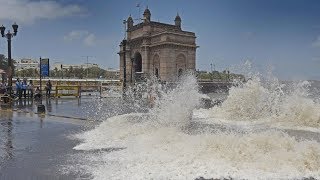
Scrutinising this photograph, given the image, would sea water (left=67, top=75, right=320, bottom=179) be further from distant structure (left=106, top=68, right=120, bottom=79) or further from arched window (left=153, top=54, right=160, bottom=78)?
distant structure (left=106, top=68, right=120, bottom=79)

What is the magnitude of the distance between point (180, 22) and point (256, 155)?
231ft

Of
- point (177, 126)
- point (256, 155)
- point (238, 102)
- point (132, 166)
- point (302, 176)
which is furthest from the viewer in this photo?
point (238, 102)

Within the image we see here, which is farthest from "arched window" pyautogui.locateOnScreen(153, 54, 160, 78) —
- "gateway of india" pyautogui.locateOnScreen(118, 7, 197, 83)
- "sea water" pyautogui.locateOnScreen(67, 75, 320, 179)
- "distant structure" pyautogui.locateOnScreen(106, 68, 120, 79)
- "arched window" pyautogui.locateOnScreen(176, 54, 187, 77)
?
"sea water" pyautogui.locateOnScreen(67, 75, 320, 179)

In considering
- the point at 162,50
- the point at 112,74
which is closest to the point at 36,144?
the point at 162,50

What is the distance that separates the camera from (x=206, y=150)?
840cm

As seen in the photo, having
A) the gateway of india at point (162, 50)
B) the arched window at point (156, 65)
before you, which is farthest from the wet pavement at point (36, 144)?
the arched window at point (156, 65)

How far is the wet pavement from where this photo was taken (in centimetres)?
714

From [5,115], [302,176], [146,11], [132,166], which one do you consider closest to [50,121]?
[5,115]

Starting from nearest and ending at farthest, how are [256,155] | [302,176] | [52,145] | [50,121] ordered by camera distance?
[302,176] < [256,155] < [52,145] < [50,121]

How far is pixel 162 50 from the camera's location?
64.9 m

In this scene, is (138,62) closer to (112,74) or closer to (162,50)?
(162,50)

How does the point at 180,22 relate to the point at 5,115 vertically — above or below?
above

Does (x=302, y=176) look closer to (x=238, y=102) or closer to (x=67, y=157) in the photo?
(x=67, y=157)

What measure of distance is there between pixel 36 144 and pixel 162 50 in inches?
2196
